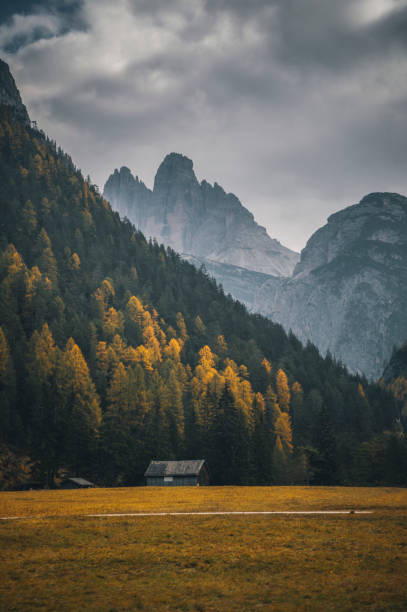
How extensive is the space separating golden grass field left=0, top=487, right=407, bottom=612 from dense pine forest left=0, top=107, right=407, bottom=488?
50.7 m

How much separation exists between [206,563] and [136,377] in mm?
84874

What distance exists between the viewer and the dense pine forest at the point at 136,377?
278 ft

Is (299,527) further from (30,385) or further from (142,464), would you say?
(30,385)

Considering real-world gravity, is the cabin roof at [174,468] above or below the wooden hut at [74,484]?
above

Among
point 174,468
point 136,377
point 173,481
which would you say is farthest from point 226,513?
point 136,377

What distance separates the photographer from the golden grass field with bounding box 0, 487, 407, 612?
55.7ft

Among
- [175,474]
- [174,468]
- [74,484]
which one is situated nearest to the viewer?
[74,484]

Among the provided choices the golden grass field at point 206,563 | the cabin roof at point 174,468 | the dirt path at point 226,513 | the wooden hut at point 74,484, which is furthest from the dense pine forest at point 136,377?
the golden grass field at point 206,563

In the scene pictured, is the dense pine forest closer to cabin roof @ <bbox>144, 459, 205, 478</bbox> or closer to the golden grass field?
cabin roof @ <bbox>144, 459, 205, 478</bbox>

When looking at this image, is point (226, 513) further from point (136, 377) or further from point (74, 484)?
point (136, 377)

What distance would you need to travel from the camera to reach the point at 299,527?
29.3m

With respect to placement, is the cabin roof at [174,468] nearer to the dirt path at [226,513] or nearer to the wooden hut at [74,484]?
the wooden hut at [74,484]

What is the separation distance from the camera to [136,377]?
10550 centimetres

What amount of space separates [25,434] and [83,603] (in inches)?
3194
